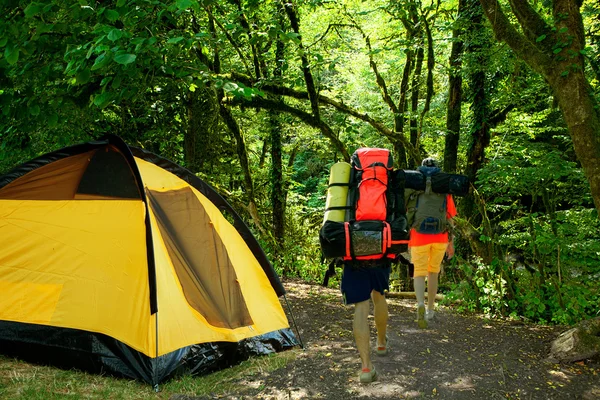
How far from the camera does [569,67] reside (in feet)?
13.9

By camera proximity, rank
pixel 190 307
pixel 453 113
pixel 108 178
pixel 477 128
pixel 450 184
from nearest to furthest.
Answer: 1. pixel 190 307
2. pixel 108 178
3. pixel 450 184
4. pixel 477 128
5. pixel 453 113

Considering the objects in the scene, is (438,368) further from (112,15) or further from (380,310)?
(112,15)

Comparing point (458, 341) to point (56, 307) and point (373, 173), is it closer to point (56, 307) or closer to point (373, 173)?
point (373, 173)

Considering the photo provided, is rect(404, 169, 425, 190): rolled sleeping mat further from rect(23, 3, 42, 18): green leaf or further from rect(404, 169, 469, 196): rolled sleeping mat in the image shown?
rect(23, 3, 42, 18): green leaf

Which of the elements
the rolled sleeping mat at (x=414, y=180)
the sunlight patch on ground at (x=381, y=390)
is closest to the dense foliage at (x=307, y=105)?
the rolled sleeping mat at (x=414, y=180)

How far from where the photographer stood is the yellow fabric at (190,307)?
427 centimetres

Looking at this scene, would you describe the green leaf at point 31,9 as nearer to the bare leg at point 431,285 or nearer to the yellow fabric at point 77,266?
the yellow fabric at point 77,266

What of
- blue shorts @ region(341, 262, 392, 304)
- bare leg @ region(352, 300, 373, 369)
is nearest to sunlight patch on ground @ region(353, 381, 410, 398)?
bare leg @ region(352, 300, 373, 369)

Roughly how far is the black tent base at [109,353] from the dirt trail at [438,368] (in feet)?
1.72

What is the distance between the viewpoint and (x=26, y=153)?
254 inches

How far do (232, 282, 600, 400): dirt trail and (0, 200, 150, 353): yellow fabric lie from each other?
4.42 feet

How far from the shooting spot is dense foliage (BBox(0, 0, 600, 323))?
4426 mm

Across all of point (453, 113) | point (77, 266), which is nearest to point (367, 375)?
point (77, 266)

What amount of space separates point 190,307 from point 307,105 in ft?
22.9
